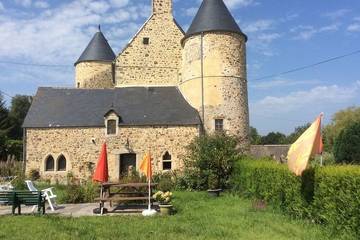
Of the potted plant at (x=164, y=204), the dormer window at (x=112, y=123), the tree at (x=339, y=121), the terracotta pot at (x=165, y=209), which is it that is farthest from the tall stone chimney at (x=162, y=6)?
the tree at (x=339, y=121)

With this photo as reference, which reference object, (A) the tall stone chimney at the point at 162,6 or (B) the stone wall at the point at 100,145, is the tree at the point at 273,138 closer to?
(A) the tall stone chimney at the point at 162,6

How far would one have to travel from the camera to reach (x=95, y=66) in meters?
33.6

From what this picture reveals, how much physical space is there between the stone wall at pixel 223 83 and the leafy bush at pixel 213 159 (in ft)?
12.8

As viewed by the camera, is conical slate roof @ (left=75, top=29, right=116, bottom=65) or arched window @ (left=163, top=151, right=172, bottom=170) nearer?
arched window @ (left=163, top=151, right=172, bottom=170)

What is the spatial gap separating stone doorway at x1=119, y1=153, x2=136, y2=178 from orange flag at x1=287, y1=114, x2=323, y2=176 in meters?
14.7

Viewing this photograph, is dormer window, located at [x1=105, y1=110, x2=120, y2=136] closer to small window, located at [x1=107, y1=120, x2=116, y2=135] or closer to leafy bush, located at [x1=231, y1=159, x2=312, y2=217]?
small window, located at [x1=107, y1=120, x2=116, y2=135]

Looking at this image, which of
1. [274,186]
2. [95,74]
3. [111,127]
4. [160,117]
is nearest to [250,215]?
[274,186]

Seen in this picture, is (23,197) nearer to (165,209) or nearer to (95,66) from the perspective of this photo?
(165,209)

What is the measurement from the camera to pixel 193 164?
20.7 m

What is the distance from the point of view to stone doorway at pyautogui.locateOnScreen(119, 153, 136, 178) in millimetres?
24500

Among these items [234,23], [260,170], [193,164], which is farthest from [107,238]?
[234,23]

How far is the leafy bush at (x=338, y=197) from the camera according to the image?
28.1 ft

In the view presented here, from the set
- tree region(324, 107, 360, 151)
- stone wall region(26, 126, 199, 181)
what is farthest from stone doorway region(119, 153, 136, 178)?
tree region(324, 107, 360, 151)

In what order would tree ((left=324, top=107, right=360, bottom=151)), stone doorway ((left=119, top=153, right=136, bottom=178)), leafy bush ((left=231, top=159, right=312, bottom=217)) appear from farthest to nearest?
tree ((left=324, top=107, right=360, bottom=151))
stone doorway ((left=119, top=153, right=136, bottom=178))
leafy bush ((left=231, top=159, right=312, bottom=217))
